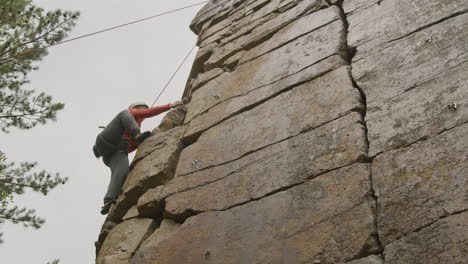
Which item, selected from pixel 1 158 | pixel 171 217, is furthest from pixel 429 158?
pixel 1 158

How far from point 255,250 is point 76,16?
672 centimetres

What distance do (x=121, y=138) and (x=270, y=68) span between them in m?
1.96

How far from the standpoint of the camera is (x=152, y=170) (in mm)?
4215

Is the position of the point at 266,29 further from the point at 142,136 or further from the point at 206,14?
the point at 206,14

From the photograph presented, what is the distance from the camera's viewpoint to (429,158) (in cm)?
252

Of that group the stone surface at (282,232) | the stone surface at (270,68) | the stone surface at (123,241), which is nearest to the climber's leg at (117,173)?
the stone surface at (123,241)

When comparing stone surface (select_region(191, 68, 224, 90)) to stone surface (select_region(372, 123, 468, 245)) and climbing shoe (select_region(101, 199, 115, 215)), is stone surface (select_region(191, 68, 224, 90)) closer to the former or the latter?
climbing shoe (select_region(101, 199, 115, 215))

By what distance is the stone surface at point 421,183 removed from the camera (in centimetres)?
227

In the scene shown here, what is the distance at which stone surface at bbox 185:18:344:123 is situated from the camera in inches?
155

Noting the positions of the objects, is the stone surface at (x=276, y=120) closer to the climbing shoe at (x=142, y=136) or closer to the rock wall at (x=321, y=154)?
the rock wall at (x=321, y=154)

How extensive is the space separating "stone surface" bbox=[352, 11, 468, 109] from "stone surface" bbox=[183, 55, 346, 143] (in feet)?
0.85

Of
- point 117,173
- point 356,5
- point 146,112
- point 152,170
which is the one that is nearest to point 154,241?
point 152,170

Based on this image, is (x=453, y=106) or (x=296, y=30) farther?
(x=296, y=30)

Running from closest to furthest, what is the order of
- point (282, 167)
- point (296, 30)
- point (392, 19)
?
1. point (282, 167)
2. point (392, 19)
3. point (296, 30)
